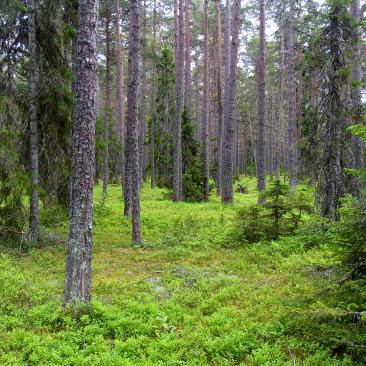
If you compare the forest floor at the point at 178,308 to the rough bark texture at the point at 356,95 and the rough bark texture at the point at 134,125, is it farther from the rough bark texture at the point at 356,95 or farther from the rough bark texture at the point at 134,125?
the rough bark texture at the point at 356,95

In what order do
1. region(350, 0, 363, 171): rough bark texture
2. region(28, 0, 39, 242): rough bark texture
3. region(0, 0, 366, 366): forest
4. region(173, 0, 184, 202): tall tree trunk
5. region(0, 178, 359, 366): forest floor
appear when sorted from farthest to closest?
1. region(173, 0, 184, 202): tall tree trunk
2. region(350, 0, 363, 171): rough bark texture
3. region(28, 0, 39, 242): rough bark texture
4. region(0, 0, 366, 366): forest
5. region(0, 178, 359, 366): forest floor

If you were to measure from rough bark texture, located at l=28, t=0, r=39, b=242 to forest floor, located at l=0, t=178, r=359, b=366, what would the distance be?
0.75 metres

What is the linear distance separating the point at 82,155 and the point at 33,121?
5542 mm

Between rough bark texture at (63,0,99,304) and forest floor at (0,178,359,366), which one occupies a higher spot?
rough bark texture at (63,0,99,304)

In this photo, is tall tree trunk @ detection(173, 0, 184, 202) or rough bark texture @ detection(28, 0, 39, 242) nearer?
rough bark texture @ detection(28, 0, 39, 242)

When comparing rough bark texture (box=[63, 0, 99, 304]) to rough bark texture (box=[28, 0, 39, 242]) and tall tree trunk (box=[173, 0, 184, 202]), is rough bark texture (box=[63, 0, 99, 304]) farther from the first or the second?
tall tree trunk (box=[173, 0, 184, 202])

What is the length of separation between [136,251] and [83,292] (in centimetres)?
455

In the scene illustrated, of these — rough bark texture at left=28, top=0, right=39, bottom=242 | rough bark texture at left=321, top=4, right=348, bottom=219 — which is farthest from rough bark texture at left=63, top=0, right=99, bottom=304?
rough bark texture at left=321, top=4, right=348, bottom=219

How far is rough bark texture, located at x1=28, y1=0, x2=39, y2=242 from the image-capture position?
1088 cm

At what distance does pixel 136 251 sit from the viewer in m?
10.9

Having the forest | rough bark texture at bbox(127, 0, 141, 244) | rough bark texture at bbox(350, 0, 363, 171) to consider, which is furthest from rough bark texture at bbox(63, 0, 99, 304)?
rough bark texture at bbox(350, 0, 363, 171)

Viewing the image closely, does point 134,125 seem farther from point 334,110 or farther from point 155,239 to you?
point 334,110

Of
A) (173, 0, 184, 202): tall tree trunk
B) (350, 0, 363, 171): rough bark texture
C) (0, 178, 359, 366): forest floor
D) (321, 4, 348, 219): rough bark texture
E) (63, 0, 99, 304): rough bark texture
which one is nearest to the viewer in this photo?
(0, 178, 359, 366): forest floor

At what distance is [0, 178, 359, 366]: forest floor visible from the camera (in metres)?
5.19
